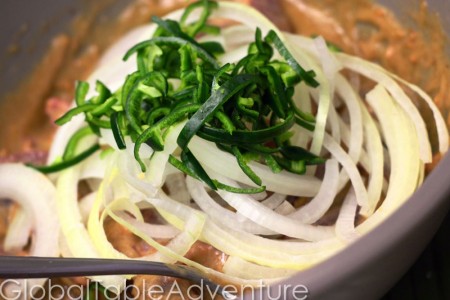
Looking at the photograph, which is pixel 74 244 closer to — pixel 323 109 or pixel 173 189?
pixel 173 189

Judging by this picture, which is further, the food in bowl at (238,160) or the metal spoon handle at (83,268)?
the food in bowl at (238,160)

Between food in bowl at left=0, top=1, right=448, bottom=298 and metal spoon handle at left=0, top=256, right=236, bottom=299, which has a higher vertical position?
food in bowl at left=0, top=1, right=448, bottom=298

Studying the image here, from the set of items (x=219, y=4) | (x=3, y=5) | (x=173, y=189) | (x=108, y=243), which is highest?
(x=3, y=5)

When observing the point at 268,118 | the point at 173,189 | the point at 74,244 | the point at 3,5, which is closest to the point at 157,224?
the point at 173,189

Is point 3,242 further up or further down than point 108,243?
further up

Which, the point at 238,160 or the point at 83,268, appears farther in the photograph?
the point at 238,160

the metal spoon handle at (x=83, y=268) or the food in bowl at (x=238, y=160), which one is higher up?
the food in bowl at (x=238, y=160)

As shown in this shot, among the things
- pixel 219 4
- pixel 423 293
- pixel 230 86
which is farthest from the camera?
pixel 219 4

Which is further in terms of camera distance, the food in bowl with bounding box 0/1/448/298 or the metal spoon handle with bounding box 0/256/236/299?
the food in bowl with bounding box 0/1/448/298
